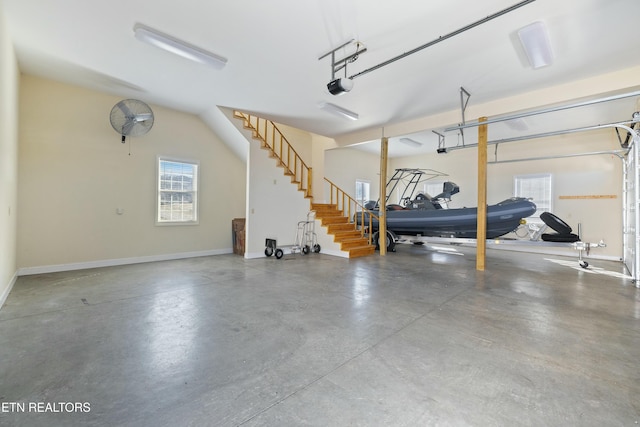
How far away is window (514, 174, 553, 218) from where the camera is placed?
7793mm

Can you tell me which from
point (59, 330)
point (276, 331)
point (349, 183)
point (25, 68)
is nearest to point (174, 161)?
point (25, 68)

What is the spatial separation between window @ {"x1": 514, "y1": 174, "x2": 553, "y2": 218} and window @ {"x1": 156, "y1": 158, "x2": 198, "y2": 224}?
8933 millimetres

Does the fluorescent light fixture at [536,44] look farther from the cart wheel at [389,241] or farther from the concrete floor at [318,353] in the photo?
the cart wheel at [389,241]

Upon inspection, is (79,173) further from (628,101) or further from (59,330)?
(628,101)

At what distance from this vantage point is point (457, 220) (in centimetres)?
656

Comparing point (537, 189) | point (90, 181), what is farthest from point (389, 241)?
point (90, 181)

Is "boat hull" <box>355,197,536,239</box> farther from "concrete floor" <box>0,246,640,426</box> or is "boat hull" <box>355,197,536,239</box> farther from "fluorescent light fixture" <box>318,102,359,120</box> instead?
"fluorescent light fixture" <box>318,102,359,120</box>

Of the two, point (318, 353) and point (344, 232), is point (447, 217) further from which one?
point (318, 353)

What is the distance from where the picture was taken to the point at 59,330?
8.21 ft

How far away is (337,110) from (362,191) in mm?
5433

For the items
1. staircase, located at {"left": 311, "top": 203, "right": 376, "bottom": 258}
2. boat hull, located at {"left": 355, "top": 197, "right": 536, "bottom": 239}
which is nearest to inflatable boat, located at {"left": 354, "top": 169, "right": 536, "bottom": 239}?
boat hull, located at {"left": 355, "top": 197, "right": 536, "bottom": 239}

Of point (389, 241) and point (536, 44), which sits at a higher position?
point (536, 44)

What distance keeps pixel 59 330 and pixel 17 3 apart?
3.38m

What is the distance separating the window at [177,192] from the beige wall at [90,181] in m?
0.15
